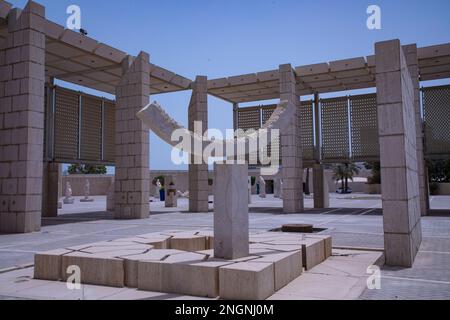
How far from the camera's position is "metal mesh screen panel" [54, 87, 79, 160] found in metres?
20.1

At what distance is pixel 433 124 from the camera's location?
803 inches

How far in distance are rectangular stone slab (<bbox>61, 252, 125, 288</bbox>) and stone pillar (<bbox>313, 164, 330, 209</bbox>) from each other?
61.2 feet

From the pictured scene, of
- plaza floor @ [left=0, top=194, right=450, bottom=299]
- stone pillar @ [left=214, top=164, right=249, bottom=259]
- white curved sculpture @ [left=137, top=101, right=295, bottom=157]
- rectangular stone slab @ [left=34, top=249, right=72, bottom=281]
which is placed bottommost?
plaza floor @ [left=0, top=194, right=450, bottom=299]

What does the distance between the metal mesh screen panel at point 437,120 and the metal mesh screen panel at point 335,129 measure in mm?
4369

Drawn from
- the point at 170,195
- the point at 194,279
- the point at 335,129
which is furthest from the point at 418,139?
the point at 170,195

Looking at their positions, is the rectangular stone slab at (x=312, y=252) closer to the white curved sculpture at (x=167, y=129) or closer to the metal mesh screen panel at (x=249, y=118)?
the white curved sculpture at (x=167, y=129)

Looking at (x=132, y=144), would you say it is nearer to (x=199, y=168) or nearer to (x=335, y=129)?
(x=199, y=168)

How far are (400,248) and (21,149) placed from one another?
12.4 m

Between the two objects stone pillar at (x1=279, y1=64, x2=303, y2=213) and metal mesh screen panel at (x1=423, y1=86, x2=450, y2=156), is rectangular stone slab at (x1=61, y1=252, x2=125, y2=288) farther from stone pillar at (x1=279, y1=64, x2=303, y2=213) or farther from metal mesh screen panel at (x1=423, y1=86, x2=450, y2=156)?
metal mesh screen panel at (x1=423, y1=86, x2=450, y2=156)

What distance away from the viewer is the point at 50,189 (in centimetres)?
1967

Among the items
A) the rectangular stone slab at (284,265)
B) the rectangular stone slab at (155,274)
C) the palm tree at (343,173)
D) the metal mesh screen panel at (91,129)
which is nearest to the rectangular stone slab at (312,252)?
the rectangular stone slab at (284,265)

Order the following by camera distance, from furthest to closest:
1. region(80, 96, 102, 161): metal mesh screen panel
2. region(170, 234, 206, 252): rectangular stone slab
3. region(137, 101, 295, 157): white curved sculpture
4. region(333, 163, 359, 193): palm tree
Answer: region(333, 163, 359, 193): palm tree < region(80, 96, 102, 161): metal mesh screen panel < region(170, 234, 206, 252): rectangular stone slab < region(137, 101, 295, 157): white curved sculpture

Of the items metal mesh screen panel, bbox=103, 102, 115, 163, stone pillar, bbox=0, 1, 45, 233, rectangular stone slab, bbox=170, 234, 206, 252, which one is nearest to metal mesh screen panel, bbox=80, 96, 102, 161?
metal mesh screen panel, bbox=103, 102, 115, 163
